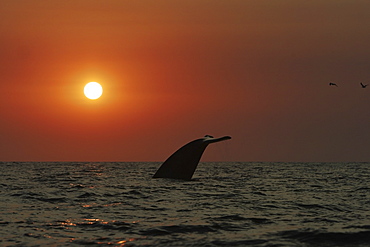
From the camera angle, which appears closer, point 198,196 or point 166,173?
point 198,196

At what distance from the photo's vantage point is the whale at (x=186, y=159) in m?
33.7

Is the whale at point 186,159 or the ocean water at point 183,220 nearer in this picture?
the ocean water at point 183,220

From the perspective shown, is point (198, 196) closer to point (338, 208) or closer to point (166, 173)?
point (338, 208)

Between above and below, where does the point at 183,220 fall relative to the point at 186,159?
below

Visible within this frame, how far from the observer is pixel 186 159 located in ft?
112

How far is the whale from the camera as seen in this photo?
111 feet

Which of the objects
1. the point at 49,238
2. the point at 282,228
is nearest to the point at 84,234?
the point at 49,238

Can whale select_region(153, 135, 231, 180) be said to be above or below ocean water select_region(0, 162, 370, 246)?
above

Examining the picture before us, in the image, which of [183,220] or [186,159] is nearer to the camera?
[183,220]

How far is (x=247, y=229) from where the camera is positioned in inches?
588

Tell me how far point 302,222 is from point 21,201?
1127 cm

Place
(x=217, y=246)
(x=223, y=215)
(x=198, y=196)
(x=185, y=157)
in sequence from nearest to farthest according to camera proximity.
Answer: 1. (x=217, y=246)
2. (x=223, y=215)
3. (x=198, y=196)
4. (x=185, y=157)

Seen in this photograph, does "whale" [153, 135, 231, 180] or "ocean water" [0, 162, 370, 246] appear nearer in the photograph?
"ocean water" [0, 162, 370, 246]

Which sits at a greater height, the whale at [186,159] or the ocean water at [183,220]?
the whale at [186,159]
